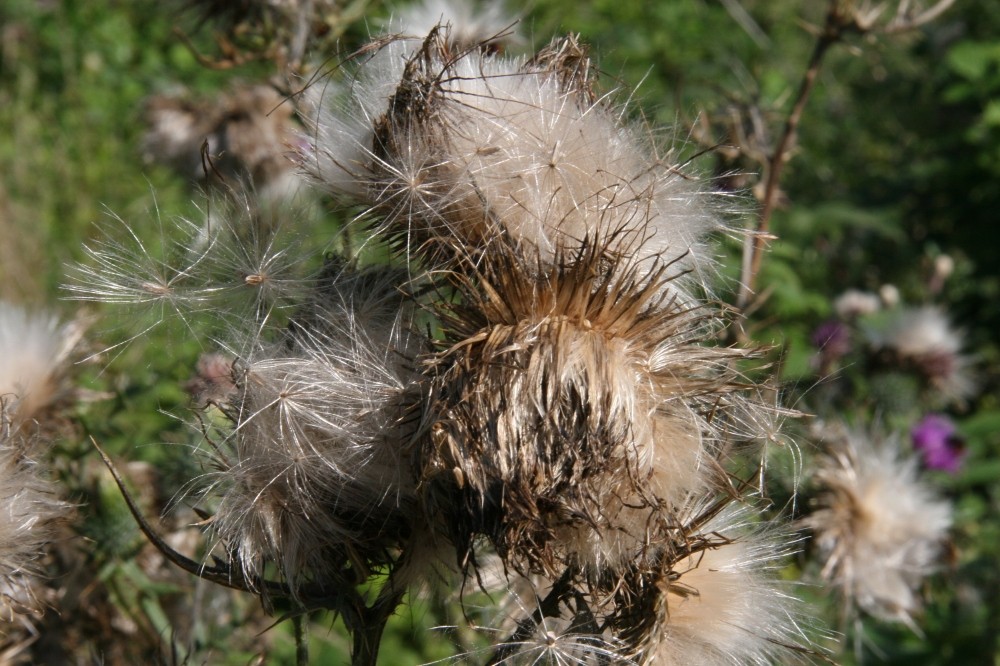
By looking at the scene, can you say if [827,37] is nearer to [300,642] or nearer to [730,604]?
[730,604]

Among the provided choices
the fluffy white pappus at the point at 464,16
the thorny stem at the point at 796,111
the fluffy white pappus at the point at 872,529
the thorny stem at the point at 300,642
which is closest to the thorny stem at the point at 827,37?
the thorny stem at the point at 796,111

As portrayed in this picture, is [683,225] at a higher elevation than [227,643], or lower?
higher

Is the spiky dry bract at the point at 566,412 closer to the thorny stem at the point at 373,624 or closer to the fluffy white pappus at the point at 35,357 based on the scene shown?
the thorny stem at the point at 373,624

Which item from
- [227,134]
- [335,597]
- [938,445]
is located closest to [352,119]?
[335,597]

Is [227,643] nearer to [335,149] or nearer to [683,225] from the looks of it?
[335,149]

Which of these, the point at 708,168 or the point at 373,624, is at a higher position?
the point at 708,168

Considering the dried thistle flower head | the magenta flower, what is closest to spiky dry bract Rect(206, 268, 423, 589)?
the dried thistle flower head

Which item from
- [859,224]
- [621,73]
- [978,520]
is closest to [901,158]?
[859,224]

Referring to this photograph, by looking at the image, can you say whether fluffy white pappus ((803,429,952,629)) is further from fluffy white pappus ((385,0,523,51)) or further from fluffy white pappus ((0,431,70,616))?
fluffy white pappus ((0,431,70,616))
